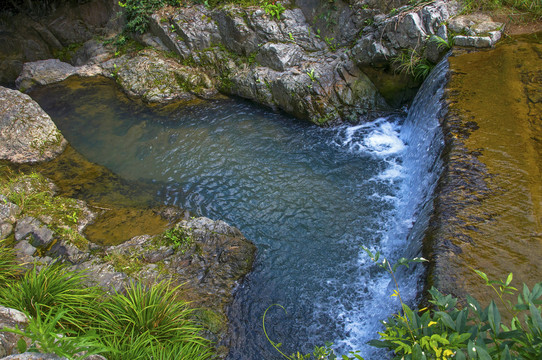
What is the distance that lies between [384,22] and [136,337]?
8.16 metres

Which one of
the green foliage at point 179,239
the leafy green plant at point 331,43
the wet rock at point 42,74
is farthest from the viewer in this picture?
the wet rock at point 42,74

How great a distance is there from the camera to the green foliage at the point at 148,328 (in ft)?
12.4

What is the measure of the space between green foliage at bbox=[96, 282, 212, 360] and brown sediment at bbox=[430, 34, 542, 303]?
279 centimetres

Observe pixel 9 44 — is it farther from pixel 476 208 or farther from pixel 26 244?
pixel 476 208

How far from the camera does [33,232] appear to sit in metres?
5.69

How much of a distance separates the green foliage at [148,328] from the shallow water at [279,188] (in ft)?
2.20

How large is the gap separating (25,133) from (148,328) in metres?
6.81

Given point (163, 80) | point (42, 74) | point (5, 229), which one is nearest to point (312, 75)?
point (163, 80)

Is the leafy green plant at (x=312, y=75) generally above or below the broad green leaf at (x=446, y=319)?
above

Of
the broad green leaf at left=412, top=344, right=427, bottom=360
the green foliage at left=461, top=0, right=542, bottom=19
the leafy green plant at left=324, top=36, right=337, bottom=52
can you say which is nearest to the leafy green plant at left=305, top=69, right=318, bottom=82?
the leafy green plant at left=324, top=36, right=337, bottom=52

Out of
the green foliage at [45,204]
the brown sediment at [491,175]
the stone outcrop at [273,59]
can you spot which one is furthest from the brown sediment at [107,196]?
the brown sediment at [491,175]

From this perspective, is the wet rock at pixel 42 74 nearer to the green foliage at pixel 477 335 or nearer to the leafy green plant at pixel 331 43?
the leafy green plant at pixel 331 43

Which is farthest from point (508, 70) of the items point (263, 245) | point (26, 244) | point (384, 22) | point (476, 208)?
point (26, 244)

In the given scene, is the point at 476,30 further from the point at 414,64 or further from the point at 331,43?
the point at 331,43
